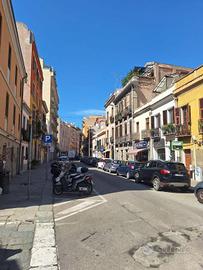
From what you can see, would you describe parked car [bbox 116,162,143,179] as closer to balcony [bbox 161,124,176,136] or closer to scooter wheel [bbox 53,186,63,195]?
balcony [bbox 161,124,176,136]

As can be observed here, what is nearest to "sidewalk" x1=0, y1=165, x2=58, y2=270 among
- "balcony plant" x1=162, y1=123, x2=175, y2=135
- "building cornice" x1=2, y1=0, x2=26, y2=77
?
"building cornice" x1=2, y1=0, x2=26, y2=77

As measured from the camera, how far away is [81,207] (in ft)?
33.3

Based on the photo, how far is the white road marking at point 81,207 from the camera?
29.2 ft

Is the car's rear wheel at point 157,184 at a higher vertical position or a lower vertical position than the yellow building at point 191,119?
lower

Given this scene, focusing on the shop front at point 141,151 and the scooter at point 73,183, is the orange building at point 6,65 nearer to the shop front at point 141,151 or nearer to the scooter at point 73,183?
the scooter at point 73,183

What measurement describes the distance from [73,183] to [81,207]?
116 inches

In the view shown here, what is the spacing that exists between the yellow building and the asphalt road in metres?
10.6

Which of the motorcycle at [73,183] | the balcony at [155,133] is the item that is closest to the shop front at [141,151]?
the balcony at [155,133]

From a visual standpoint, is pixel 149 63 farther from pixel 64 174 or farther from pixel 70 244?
pixel 70 244

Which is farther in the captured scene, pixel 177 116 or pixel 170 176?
pixel 177 116

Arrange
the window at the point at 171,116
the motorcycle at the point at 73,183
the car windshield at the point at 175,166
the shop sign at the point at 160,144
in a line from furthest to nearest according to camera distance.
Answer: the shop sign at the point at 160,144
the window at the point at 171,116
the car windshield at the point at 175,166
the motorcycle at the point at 73,183

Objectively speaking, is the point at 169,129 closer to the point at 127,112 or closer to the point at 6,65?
the point at 6,65

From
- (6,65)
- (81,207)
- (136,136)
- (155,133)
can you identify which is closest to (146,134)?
(155,133)

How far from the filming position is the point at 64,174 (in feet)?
44.0
